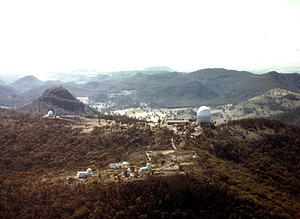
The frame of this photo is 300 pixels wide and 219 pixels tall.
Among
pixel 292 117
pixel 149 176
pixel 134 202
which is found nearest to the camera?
pixel 134 202

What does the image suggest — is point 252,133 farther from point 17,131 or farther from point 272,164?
point 17,131

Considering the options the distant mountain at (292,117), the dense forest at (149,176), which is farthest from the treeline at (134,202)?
the distant mountain at (292,117)

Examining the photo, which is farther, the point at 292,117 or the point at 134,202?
the point at 292,117

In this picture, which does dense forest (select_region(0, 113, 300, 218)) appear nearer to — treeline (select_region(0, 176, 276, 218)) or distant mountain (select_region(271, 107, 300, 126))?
treeline (select_region(0, 176, 276, 218))

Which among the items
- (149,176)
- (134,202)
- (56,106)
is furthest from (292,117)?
(134,202)

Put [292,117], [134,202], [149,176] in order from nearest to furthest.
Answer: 1. [134,202]
2. [149,176]
3. [292,117]

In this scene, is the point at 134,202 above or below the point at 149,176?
below

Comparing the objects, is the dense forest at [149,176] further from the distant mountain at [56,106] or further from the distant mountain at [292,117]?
the distant mountain at [292,117]

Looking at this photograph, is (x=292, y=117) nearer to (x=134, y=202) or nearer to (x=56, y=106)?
(x=56, y=106)

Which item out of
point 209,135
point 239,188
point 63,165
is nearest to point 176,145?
point 209,135
